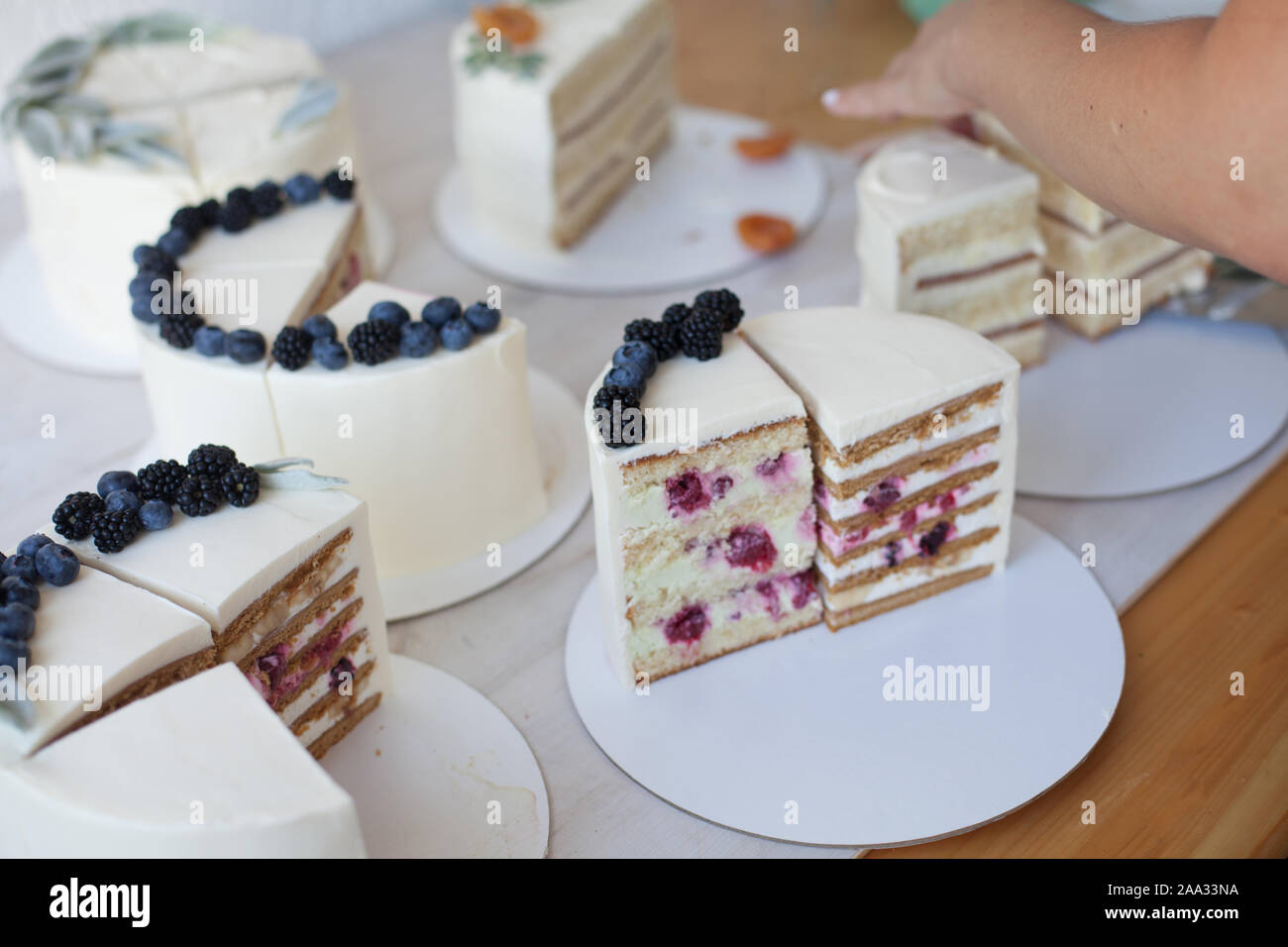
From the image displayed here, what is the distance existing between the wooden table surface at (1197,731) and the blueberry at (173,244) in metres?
2.04

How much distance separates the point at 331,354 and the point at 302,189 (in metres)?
0.81

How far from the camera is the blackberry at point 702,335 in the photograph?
2.37 meters

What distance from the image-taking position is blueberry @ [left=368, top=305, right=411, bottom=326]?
2.66 m

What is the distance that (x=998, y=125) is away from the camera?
3301 mm

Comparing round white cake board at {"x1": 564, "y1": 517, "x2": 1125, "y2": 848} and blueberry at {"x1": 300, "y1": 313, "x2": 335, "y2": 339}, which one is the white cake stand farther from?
round white cake board at {"x1": 564, "y1": 517, "x2": 1125, "y2": 848}

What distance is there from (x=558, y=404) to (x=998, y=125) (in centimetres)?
132

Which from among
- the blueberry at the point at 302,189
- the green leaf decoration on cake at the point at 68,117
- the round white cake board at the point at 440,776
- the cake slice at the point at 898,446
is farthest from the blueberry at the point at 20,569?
the green leaf decoration on cake at the point at 68,117

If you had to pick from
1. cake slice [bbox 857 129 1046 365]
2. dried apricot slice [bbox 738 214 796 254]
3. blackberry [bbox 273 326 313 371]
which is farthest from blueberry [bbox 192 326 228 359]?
dried apricot slice [bbox 738 214 796 254]

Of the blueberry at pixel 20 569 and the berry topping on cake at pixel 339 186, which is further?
the berry topping on cake at pixel 339 186

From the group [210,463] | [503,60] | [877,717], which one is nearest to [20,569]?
[210,463]

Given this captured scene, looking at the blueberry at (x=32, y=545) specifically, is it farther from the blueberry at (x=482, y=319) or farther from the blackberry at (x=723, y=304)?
the blackberry at (x=723, y=304)

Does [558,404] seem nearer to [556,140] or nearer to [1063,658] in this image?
[556,140]

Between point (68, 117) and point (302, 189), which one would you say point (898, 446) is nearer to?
point (302, 189)

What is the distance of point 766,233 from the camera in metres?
3.72
